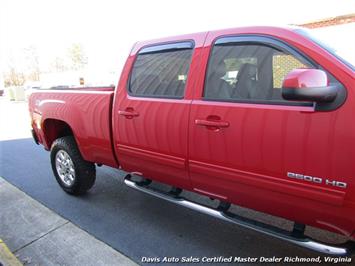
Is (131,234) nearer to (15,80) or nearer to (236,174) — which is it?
(236,174)

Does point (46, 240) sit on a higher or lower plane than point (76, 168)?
lower

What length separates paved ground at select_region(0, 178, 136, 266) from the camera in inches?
112

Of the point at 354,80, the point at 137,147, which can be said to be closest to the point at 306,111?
the point at 354,80

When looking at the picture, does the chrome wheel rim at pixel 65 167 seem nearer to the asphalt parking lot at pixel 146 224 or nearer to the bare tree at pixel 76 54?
the asphalt parking lot at pixel 146 224

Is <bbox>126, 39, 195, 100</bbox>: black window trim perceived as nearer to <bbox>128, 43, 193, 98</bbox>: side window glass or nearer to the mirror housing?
<bbox>128, 43, 193, 98</bbox>: side window glass

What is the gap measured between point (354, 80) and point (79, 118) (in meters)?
2.90

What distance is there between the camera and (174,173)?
2.84 meters

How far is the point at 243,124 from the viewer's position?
2.23 meters

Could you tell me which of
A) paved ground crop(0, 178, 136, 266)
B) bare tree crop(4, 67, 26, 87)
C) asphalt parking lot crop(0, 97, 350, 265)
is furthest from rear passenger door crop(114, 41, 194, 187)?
bare tree crop(4, 67, 26, 87)

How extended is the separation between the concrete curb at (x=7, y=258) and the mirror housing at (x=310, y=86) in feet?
9.26

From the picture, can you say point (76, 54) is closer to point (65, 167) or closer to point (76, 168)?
point (65, 167)

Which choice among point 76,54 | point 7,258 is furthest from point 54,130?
point 76,54

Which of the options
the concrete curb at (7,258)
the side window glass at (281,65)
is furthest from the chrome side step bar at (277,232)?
the concrete curb at (7,258)

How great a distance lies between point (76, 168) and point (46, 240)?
3.33 ft
